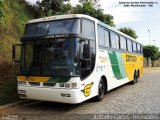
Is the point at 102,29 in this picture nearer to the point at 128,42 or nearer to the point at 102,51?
the point at 102,51

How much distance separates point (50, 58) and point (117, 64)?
548cm

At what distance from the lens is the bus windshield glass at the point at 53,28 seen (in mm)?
9805

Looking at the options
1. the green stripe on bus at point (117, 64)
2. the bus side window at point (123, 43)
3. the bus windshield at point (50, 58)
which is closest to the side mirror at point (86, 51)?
the bus windshield at point (50, 58)

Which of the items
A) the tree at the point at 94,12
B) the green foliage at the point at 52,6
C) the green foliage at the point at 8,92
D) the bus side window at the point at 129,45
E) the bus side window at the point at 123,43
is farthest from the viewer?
the tree at the point at 94,12

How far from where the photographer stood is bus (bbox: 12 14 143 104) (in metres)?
9.31

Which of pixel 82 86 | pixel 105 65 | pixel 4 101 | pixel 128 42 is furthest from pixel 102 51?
pixel 128 42

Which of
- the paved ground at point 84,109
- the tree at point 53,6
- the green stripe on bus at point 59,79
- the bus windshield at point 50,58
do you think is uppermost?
the tree at point 53,6

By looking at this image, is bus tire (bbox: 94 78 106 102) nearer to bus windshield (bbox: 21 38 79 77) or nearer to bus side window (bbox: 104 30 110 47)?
bus side window (bbox: 104 30 110 47)

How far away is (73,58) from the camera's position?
9.34 meters

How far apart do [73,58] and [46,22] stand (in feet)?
6.31

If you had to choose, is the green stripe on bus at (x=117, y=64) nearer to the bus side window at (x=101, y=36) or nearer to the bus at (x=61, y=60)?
the bus side window at (x=101, y=36)

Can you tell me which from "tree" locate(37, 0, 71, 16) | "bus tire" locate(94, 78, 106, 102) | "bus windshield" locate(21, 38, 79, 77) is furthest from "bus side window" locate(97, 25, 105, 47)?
"tree" locate(37, 0, 71, 16)

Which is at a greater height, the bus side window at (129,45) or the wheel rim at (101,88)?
the bus side window at (129,45)

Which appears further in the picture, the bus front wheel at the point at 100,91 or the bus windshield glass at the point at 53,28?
the bus front wheel at the point at 100,91
